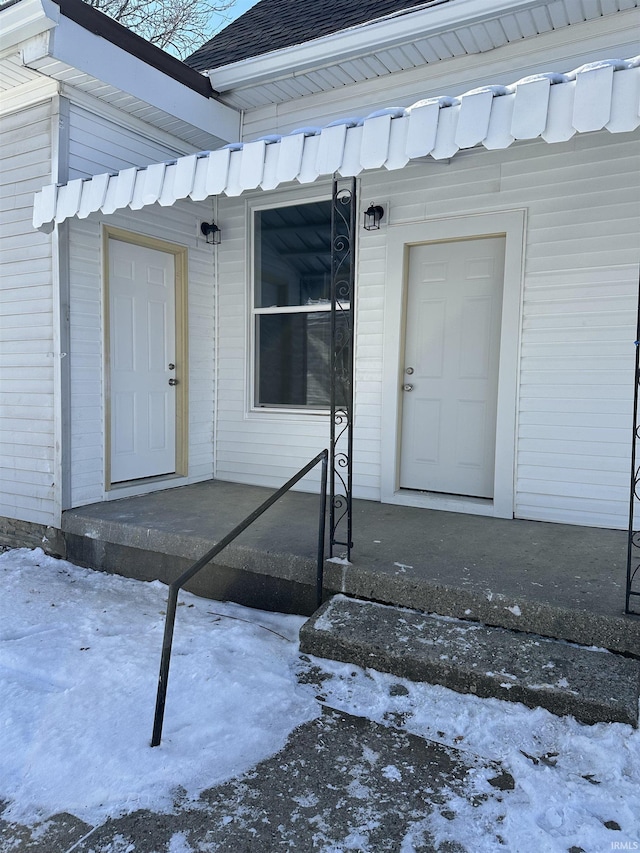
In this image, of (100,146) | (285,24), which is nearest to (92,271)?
(100,146)

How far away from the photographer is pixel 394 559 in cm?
310

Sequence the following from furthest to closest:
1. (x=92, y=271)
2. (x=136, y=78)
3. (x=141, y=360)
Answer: (x=141, y=360), (x=92, y=271), (x=136, y=78)

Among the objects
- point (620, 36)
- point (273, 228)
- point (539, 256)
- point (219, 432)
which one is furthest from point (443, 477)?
point (620, 36)

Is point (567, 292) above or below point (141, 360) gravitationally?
above

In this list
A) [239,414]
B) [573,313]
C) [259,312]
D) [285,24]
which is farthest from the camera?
[239,414]

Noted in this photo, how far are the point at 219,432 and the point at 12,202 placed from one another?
7.95 ft

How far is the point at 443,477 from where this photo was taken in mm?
4422

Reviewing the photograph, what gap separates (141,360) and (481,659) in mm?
3480

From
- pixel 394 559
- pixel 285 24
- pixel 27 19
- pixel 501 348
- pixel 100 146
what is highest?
pixel 285 24

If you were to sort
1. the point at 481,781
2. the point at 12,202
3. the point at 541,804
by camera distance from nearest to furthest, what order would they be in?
the point at 541,804
the point at 481,781
the point at 12,202

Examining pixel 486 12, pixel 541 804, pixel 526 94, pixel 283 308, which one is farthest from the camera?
pixel 283 308

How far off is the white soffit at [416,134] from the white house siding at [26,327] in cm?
100

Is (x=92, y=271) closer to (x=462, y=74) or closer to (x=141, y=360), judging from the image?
(x=141, y=360)

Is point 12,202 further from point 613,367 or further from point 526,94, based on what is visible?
point 613,367
